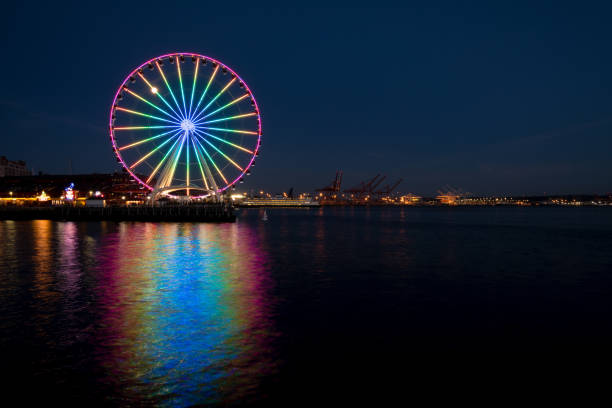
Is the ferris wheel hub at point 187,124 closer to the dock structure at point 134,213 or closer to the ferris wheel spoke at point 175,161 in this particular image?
the ferris wheel spoke at point 175,161

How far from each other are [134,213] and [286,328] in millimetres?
58457

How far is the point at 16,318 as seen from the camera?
43.1 feet

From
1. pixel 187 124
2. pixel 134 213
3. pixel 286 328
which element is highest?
pixel 187 124

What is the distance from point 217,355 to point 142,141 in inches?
1841

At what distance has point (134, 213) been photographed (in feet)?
218

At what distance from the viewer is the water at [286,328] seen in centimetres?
854

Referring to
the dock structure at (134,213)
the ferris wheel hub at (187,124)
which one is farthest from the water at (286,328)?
the dock structure at (134,213)

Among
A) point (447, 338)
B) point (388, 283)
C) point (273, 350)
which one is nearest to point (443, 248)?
point (388, 283)

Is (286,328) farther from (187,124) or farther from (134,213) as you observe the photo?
(134,213)

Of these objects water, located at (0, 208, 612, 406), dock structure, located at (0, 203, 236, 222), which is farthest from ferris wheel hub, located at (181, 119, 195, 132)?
water, located at (0, 208, 612, 406)

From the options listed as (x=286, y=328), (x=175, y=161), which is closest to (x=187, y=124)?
(x=175, y=161)

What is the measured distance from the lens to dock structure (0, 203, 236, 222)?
65.4 m

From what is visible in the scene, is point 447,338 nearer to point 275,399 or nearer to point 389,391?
point 389,391

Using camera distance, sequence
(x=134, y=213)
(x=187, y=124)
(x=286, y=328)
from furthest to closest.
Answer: (x=134, y=213) → (x=187, y=124) → (x=286, y=328)
